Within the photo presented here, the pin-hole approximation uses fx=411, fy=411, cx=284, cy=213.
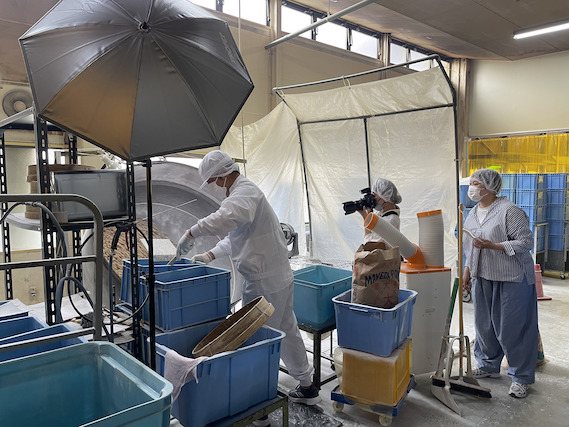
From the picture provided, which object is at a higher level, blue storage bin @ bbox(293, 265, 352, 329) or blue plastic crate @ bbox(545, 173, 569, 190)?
blue plastic crate @ bbox(545, 173, 569, 190)

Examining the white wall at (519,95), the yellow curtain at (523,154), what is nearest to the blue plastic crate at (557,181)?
the yellow curtain at (523,154)

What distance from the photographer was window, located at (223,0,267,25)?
5.68 meters

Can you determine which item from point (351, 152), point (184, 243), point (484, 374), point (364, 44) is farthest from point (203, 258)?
point (364, 44)

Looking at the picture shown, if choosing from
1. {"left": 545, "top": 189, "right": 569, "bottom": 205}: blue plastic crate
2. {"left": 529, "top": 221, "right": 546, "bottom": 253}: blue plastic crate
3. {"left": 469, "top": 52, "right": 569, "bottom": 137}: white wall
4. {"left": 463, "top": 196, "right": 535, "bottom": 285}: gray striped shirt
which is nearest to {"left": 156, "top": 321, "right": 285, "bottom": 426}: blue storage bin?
{"left": 463, "top": 196, "right": 535, "bottom": 285}: gray striped shirt

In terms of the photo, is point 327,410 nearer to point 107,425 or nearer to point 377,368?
point 377,368

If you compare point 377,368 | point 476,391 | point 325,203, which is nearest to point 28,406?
point 377,368

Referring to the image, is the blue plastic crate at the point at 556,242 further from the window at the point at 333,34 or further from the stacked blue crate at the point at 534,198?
the window at the point at 333,34

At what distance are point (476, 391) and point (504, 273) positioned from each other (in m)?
0.70

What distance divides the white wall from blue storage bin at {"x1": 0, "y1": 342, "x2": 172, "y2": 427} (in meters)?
8.52

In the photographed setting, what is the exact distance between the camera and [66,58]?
1305 mm

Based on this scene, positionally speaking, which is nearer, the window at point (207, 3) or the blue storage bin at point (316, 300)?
the blue storage bin at point (316, 300)

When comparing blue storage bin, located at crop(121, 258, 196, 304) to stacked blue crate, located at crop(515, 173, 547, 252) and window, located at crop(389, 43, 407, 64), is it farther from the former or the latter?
window, located at crop(389, 43, 407, 64)

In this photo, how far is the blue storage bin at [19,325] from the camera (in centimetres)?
159

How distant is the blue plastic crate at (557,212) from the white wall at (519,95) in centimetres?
260
